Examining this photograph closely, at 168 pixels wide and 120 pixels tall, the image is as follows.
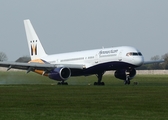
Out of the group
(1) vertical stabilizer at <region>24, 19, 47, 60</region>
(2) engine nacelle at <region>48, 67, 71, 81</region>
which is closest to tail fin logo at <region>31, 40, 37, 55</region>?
(1) vertical stabilizer at <region>24, 19, 47, 60</region>

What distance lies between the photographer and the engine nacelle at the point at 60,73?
55875 millimetres

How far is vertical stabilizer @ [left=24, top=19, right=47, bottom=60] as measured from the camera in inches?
2640

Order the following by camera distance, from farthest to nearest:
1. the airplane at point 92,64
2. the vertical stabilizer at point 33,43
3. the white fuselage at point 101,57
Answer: the vertical stabilizer at point 33,43 → the airplane at point 92,64 → the white fuselage at point 101,57

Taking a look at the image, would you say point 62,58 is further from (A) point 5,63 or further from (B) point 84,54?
(A) point 5,63

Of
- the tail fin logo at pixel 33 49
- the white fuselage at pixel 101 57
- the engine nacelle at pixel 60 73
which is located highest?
the tail fin logo at pixel 33 49

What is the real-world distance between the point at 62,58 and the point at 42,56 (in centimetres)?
470

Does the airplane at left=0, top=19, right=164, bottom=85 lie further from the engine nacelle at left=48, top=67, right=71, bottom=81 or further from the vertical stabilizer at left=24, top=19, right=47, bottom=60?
the vertical stabilizer at left=24, top=19, right=47, bottom=60

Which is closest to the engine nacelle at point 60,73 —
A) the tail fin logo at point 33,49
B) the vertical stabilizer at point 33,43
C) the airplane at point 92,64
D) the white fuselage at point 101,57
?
the airplane at point 92,64

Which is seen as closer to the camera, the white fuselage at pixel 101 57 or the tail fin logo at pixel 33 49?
the white fuselage at pixel 101 57

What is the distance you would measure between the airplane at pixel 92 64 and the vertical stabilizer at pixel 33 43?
10.2 ft

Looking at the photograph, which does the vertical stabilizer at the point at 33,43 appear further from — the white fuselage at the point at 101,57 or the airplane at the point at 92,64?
the white fuselage at the point at 101,57

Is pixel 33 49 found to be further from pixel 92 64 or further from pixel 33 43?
pixel 92 64

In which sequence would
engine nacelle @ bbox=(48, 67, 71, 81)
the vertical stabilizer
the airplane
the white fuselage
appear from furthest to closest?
the vertical stabilizer < engine nacelle @ bbox=(48, 67, 71, 81) < the airplane < the white fuselage

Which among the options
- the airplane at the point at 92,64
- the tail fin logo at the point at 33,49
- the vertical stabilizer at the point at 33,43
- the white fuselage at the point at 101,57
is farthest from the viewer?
the tail fin logo at the point at 33,49
